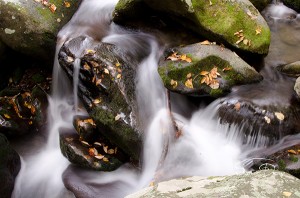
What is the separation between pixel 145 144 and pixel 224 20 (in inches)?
111

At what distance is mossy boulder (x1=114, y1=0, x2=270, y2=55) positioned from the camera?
600cm

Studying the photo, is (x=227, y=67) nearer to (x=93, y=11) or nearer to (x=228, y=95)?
(x=228, y=95)

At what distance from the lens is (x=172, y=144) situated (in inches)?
216

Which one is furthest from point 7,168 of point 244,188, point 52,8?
point 244,188

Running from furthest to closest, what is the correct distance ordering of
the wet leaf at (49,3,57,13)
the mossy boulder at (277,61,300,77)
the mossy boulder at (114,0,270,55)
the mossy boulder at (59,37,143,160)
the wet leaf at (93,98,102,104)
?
1. the wet leaf at (49,3,57,13)
2. the mossy boulder at (277,61,300,77)
3. the mossy boulder at (114,0,270,55)
4. the wet leaf at (93,98,102,104)
5. the mossy boulder at (59,37,143,160)

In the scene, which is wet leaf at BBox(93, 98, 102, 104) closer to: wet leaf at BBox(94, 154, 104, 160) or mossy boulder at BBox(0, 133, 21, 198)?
wet leaf at BBox(94, 154, 104, 160)

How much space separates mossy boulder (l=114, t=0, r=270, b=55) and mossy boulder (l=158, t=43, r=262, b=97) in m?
0.40

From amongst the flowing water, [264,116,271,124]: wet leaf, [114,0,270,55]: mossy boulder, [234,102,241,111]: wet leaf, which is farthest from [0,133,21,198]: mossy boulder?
[264,116,271,124]: wet leaf

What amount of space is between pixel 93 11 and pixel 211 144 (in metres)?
3.93

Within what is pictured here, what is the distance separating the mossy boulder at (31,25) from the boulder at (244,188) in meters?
4.50

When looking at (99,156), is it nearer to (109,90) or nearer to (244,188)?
(109,90)

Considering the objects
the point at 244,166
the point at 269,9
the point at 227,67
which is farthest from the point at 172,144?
the point at 269,9

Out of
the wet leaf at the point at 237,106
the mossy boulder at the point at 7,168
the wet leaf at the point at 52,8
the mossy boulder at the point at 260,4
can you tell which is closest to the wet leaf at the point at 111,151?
the mossy boulder at the point at 7,168

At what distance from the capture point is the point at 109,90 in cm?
539
